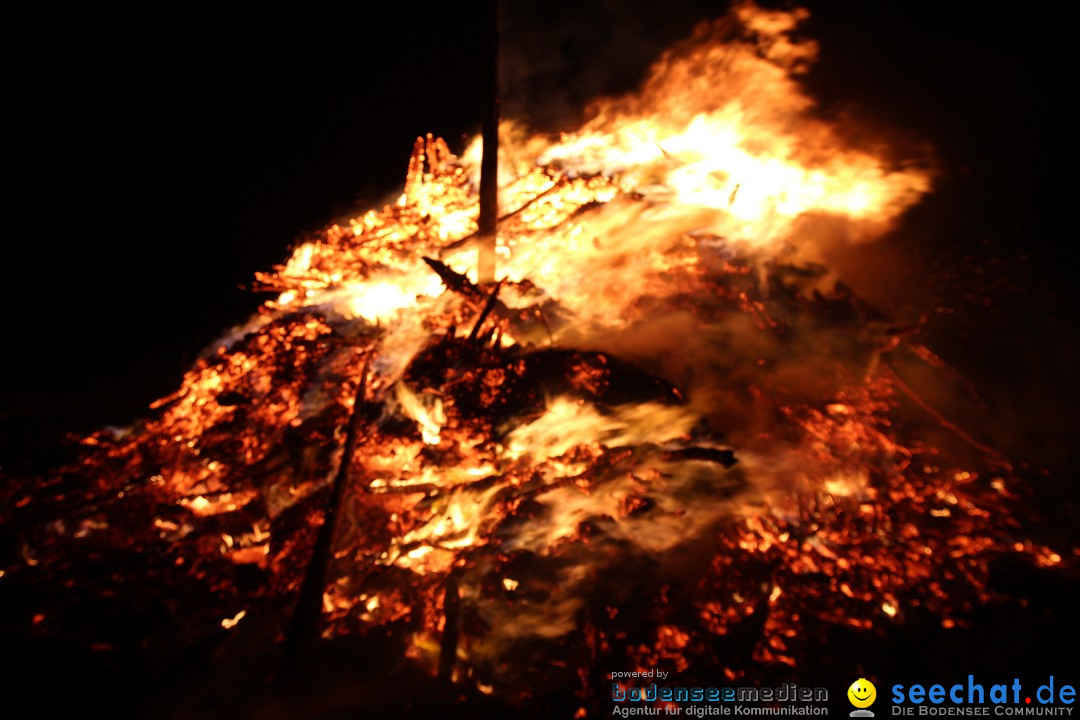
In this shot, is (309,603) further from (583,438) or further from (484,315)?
(484,315)

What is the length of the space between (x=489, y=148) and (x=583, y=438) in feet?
9.37

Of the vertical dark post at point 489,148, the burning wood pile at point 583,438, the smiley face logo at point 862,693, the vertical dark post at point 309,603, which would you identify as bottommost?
the smiley face logo at point 862,693

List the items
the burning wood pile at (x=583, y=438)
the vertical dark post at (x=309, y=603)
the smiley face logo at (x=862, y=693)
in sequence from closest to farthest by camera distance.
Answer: the vertical dark post at (x=309, y=603)
the smiley face logo at (x=862, y=693)
the burning wood pile at (x=583, y=438)

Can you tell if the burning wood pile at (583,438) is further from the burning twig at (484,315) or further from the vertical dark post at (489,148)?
the vertical dark post at (489,148)

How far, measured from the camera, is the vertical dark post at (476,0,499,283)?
11.3 feet

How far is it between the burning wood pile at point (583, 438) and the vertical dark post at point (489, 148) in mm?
313

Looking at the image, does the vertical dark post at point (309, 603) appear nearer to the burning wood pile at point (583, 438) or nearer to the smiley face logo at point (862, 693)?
the burning wood pile at point (583, 438)

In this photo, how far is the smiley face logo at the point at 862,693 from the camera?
104 inches

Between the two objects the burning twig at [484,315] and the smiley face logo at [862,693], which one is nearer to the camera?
the smiley face logo at [862,693]

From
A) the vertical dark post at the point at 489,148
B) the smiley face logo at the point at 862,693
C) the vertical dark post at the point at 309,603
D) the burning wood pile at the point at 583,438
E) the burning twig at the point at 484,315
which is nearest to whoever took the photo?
the vertical dark post at the point at 309,603

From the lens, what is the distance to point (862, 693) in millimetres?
2650

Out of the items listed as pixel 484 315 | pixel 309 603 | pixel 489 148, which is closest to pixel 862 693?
pixel 309 603

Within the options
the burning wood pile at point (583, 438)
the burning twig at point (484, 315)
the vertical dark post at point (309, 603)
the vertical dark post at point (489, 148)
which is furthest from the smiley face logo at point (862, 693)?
the vertical dark post at point (489, 148)

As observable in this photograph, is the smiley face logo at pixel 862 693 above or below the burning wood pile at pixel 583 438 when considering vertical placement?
below
